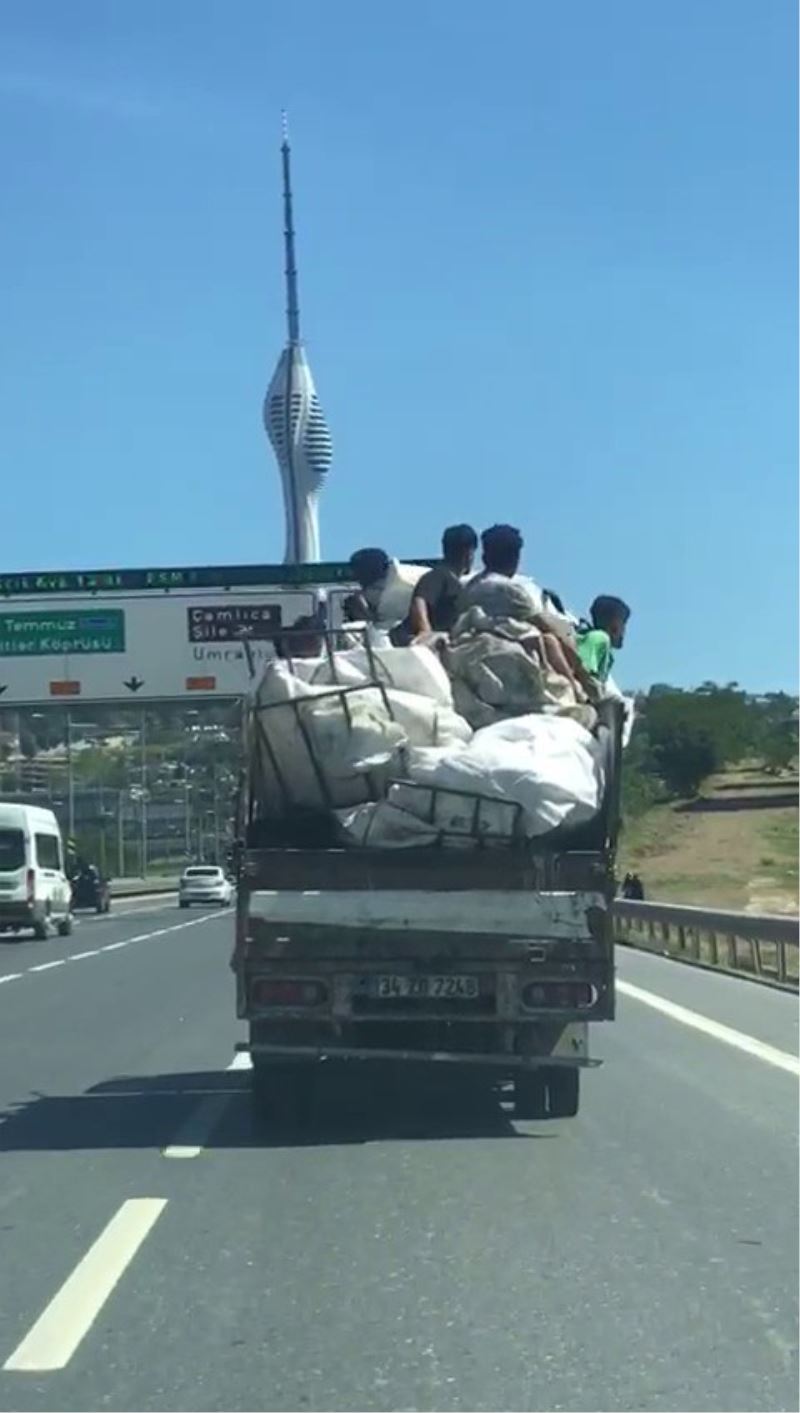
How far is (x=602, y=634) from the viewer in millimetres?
13023

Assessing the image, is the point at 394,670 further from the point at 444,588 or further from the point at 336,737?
the point at 444,588

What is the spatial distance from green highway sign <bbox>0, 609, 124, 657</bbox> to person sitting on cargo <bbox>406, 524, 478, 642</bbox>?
3509 cm

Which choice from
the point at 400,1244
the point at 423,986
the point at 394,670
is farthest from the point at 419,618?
the point at 400,1244

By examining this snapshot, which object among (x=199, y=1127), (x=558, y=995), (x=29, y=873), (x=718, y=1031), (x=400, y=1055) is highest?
(x=29, y=873)

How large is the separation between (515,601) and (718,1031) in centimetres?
639

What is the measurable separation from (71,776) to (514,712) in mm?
67449

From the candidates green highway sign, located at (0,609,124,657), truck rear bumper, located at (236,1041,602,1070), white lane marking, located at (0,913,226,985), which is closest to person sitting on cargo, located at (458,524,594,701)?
truck rear bumper, located at (236,1041,602,1070)

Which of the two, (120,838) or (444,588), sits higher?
(444,588)

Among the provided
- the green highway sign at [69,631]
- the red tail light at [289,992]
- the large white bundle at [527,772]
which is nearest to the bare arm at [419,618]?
the large white bundle at [527,772]

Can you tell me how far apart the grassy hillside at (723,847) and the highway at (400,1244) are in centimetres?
3933

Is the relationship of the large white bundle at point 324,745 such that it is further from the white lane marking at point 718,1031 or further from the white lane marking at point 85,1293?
the white lane marking at point 718,1031

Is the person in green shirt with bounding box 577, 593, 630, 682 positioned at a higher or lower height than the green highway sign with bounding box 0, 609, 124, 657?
lower

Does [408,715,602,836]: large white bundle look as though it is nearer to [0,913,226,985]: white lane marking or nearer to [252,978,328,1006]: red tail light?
[252,978,328,1006]: red tail light

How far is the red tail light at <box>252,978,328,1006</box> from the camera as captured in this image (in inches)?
448
